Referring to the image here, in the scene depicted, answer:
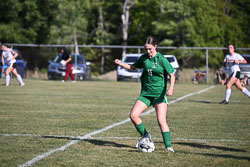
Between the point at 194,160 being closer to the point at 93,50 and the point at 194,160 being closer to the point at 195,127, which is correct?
the point at 195,127

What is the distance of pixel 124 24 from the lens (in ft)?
165

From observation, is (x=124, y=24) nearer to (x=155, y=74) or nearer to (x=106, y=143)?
(x=106, y=143)

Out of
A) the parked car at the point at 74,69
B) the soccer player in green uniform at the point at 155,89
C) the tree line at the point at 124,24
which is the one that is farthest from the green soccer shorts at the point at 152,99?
the tree line at the point at 124,24

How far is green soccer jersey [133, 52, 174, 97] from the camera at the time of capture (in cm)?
709

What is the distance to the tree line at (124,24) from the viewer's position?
35938mm

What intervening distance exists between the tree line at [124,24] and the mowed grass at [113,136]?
21.8 m

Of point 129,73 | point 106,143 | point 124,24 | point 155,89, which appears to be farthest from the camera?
point 124,24

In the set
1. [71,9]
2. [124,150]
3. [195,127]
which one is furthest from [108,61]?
[124,150]

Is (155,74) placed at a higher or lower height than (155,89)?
higher

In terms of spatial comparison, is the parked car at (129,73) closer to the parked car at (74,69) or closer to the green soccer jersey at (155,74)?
the parked car at (74,69)

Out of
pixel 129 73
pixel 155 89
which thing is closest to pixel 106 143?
pixel 155 89

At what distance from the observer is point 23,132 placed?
8633 mm

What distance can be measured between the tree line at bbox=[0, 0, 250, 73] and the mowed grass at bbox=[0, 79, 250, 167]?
21845 mm

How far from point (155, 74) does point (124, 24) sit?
43656 mm
